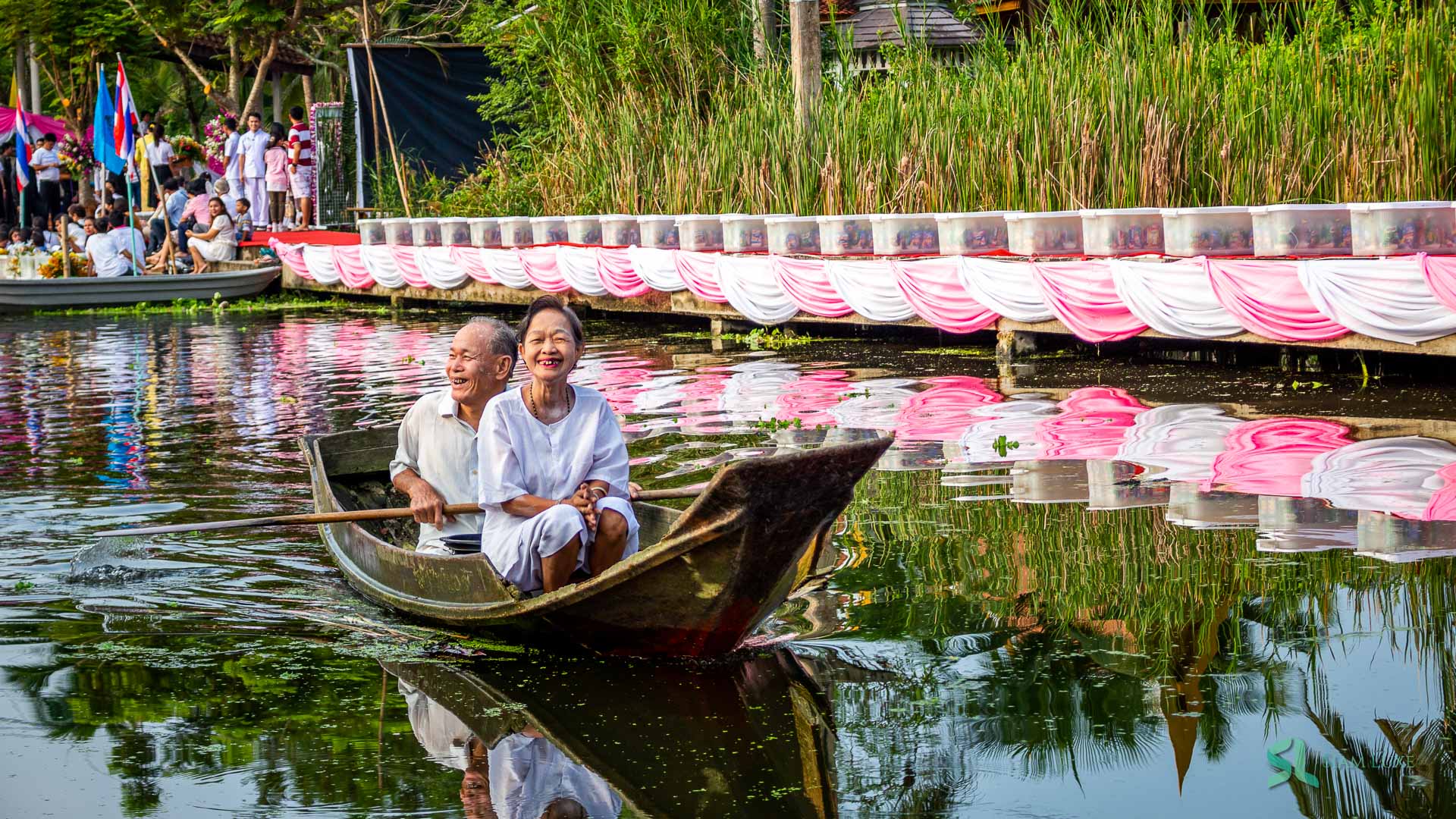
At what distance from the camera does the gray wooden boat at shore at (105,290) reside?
69.5 ft

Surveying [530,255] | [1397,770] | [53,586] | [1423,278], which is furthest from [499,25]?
[1397,770]

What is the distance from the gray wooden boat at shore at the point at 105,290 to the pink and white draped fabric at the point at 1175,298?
1366 centimetres

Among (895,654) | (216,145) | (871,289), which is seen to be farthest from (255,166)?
(895,654)

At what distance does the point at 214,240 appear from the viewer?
75.0 feet

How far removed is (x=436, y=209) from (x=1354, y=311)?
47.5ft

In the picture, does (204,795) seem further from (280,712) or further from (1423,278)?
(1423,278)

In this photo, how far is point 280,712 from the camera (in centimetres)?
511

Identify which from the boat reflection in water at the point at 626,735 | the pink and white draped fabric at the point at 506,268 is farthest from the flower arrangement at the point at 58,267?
the boat reflection in water at the point at 626,735

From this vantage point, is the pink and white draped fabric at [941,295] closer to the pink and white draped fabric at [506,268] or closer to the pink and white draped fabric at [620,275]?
the pink and white draped fabric at [620,275]

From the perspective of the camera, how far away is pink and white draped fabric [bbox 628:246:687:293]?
15727 millimetres

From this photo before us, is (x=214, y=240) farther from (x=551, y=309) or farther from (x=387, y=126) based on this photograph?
(x=551, y=309)

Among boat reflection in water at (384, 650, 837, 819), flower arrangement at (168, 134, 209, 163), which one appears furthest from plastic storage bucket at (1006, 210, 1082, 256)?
flower arrangement at (168, 134, 209, 163)

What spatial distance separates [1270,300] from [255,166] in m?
17.6

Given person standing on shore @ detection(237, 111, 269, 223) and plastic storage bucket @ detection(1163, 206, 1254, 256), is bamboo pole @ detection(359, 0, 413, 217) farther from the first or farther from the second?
plastic storage bucket @ detection(1163, 206, 1254, 256)
